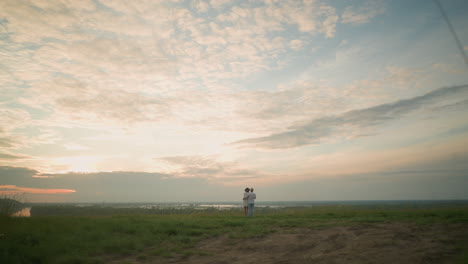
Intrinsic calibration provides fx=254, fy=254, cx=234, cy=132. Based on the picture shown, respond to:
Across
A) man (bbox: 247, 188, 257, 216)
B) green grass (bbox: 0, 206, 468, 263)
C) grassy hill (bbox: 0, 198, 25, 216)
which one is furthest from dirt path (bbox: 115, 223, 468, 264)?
grassy hill (bbox: 0, 198, 25, 216)

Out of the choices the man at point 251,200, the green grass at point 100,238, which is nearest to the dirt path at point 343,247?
the green grass at point 100,238

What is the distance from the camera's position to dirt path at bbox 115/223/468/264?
24.7 ft

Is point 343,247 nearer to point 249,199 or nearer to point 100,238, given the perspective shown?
point 100,238

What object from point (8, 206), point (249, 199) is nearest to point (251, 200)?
point (249, 199)

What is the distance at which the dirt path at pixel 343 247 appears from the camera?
7.53 meters

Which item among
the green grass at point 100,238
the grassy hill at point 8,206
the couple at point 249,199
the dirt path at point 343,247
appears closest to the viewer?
the dirt path at point 343,247

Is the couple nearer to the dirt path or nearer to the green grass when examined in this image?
the green grass

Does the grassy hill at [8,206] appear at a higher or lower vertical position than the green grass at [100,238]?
higher

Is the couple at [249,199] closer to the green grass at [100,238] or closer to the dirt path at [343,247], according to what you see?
the green grass at [100,238]

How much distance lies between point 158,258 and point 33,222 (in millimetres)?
7352

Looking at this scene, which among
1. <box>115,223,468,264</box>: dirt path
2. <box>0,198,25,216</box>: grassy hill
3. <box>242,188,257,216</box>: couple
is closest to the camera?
<box>115,223,468,264</box>: dirt path

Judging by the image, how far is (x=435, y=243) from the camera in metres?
8.63

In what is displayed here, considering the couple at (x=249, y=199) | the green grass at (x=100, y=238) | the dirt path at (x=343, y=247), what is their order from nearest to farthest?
the dirt path at (x=343, y=247)
the green grass at (x=100, y=238)
the couple at (x=249, y=199)

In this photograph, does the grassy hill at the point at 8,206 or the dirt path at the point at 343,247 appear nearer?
the dirt path at the point at 343,247
